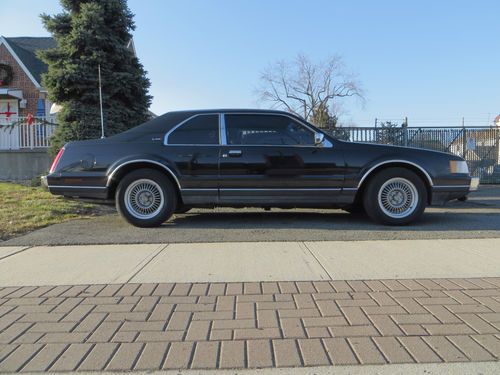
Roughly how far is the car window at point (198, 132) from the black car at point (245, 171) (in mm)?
15

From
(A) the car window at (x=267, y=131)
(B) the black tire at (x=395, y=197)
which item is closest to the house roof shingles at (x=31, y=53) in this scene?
(A) the car window at (x=267, y=131)

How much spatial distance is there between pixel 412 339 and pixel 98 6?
40.5 feet

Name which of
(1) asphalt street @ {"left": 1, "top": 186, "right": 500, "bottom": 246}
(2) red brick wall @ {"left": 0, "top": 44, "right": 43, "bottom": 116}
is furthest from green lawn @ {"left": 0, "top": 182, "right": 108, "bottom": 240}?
(2) red brick wall @ {"left": 0, "top": 44, "right": 43, "bottom": 116}

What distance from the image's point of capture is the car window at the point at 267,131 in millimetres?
6957

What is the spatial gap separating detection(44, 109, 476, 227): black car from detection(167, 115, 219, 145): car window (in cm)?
2

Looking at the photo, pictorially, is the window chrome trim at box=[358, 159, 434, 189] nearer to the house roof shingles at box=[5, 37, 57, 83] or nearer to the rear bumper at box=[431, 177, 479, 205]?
the rear bumper at box=[431, 177, 479, 205]

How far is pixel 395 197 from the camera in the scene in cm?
700

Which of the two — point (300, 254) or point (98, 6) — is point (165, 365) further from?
point (98, 6)

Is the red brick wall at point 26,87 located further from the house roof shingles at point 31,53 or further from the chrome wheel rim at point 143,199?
the chrome wheel rim at point 143,199

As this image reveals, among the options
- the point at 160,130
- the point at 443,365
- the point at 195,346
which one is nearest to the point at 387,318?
the point at 443,365

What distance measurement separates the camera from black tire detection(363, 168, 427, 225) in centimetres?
690

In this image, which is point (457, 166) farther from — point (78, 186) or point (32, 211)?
point (32, 211)

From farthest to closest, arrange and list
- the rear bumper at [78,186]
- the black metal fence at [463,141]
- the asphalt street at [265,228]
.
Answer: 1. the black metal fence at [463,141]
2. the rear bumper at [78,186]
3. the asphalt street at [265,228]

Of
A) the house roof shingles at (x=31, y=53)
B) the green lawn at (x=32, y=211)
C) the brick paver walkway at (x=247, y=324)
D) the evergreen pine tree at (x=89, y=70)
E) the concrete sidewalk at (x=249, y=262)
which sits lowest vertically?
the brick paver walkway at (x=247, y=324)
